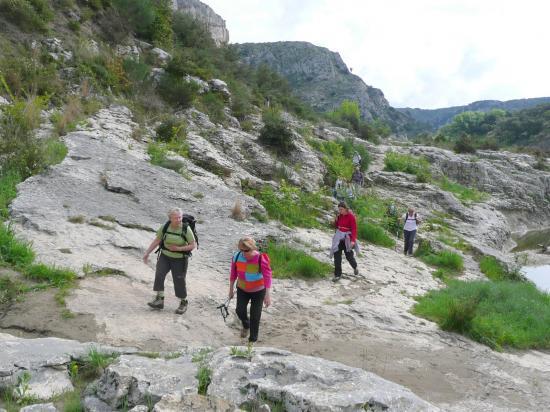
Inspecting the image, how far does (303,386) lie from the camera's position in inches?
141

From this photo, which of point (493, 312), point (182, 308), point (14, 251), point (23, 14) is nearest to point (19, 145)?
point (14, 251)

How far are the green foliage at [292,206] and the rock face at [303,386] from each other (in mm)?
8194

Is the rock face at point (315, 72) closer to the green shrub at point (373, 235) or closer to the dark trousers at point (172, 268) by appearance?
the green shrub at point (373, 235)

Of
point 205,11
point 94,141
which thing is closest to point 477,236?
point 94,141

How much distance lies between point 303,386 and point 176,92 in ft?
52.4

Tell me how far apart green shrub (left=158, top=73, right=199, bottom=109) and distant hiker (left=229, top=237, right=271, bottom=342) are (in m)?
13.6

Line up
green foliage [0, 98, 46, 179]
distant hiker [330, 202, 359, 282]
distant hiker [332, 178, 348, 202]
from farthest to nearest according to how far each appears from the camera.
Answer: distant hiker [332, 178, 348, 202] → distant hiker [330, 202, 359, 282] → green foliage [0, 98, 46, 179]

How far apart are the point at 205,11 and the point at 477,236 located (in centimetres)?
6775

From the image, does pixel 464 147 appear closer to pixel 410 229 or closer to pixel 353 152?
pixel 353 152

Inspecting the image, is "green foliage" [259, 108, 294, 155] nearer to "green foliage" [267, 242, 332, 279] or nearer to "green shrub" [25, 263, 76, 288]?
"green foliage" [267, 242, 332, 279]

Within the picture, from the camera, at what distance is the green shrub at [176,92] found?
17.8m

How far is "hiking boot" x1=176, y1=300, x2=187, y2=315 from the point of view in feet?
20.0

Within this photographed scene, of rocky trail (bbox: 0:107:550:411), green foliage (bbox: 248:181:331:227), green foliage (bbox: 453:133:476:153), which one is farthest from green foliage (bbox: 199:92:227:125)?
green foliage (bbox: 453:133:476:153)

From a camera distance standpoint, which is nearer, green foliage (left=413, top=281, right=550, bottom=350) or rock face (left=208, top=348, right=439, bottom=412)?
rock face (left=208, top=348, right=439, bottom=412)
